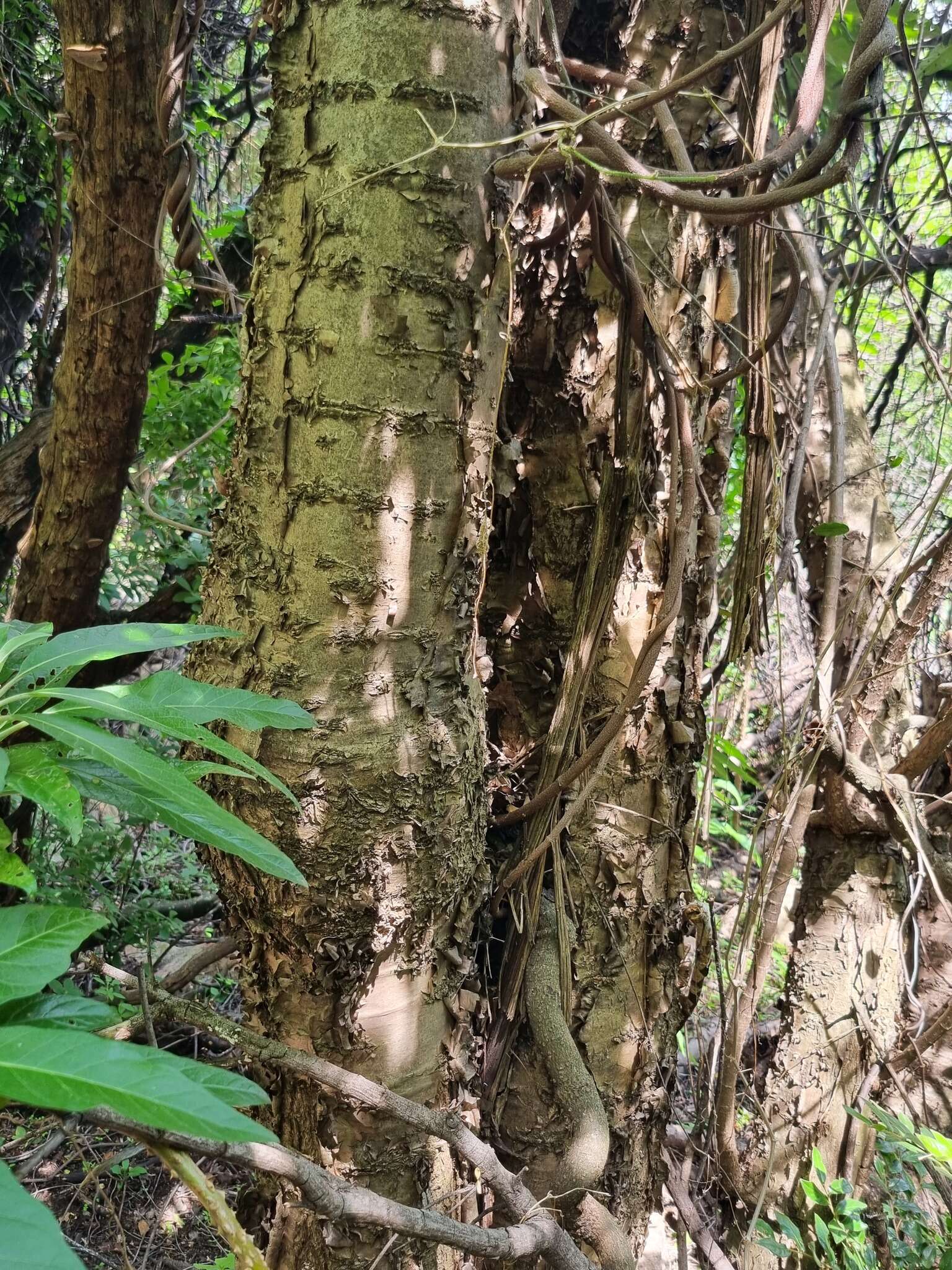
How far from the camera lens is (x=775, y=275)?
80.4 inches

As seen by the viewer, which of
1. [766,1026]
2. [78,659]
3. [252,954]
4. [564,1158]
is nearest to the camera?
[78,659]

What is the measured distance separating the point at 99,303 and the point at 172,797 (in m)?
1.55

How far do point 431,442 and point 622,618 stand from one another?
429mm

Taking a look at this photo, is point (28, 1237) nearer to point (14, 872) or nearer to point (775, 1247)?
point (14, 872)

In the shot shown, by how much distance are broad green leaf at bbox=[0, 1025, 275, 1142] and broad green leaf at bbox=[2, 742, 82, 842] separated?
0.12 m

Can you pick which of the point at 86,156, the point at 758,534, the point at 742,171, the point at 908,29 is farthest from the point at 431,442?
the point at 908,29

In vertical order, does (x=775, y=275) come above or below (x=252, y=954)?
above

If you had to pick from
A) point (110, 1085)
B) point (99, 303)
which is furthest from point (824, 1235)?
point (99, 303)

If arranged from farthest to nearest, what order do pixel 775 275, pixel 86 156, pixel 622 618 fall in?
pixel 775 275 < pixel 86 156 < pixel 622 618

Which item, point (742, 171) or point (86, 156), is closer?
point (742, 171)

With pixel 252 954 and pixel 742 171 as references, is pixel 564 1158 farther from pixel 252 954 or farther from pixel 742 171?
pixel 742 171

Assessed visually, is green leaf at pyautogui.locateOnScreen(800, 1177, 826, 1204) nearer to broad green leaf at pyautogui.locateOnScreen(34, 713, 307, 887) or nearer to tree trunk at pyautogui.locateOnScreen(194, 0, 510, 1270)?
tree trunk at pyautogui.locateOnScreen(194, 0, 510, 1270)

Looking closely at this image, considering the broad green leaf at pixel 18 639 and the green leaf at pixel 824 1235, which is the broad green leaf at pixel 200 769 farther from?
the green leaf at pixel 824 1235

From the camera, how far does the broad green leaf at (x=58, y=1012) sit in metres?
0.48
